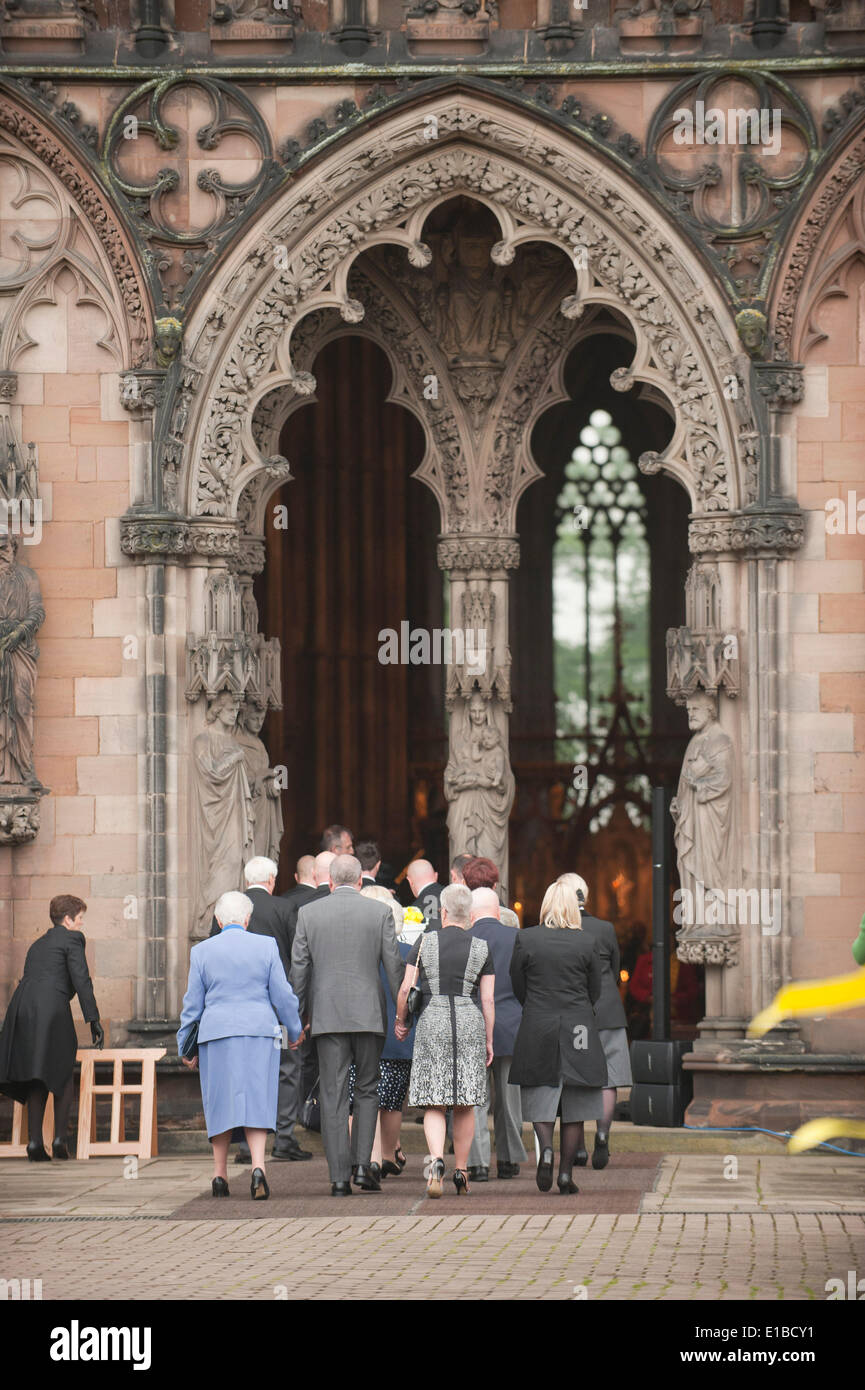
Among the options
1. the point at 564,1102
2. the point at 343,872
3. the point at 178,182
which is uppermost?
the point at 178,182

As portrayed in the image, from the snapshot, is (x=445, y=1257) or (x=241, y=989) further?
(x=241, y=989)

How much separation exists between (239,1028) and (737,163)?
7.11 m

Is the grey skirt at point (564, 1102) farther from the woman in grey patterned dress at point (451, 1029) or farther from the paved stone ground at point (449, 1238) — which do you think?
the paved stone ground at point (449, 1238)

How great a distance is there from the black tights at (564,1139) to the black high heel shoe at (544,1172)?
0.15ft

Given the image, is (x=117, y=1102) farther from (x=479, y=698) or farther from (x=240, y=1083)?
(x=479, y=698)

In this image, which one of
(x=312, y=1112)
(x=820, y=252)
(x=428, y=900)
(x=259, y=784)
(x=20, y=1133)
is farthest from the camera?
(x=259, y=784)

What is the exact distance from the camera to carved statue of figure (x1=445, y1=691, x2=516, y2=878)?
17.7 metres

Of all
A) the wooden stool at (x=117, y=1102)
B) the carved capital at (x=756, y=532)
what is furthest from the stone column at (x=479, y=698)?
the wooden stool at (x=117, y=1102)

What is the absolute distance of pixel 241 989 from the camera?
12.8m

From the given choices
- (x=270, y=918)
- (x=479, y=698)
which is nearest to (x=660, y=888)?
(x=270, y=918)

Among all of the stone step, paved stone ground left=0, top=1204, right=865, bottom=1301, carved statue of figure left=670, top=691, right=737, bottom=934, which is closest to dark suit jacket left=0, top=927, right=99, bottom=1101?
the stone step

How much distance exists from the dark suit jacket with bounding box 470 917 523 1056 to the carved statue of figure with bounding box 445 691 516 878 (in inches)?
143
